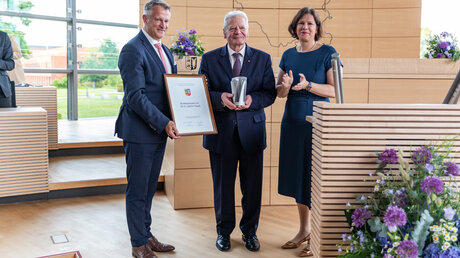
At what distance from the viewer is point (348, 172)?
2053mm

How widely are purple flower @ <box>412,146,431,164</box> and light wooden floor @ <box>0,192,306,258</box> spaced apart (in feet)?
5.05

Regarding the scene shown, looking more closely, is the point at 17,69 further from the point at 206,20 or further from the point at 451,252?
the point at 451,252

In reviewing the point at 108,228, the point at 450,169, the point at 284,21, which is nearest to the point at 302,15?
the point at 450,169

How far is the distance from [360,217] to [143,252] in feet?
5.57

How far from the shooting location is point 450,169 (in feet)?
6.23

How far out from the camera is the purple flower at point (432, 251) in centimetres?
175

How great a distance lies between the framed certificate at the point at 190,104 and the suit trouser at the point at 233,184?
13.0 inches

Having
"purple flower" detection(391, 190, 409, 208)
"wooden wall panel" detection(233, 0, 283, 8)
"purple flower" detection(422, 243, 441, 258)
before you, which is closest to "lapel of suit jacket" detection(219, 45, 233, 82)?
"purple flower" detection(391, 190, 409, 208)

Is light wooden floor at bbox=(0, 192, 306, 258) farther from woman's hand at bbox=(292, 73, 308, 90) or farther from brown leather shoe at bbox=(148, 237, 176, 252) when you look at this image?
woman's hand at bbox=(292, 73, 308, 90)

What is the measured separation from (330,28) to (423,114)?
19.0 ft

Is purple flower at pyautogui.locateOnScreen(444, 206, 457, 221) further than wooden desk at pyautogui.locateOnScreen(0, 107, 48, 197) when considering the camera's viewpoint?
No

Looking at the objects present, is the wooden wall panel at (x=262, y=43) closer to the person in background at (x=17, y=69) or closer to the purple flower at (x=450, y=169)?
the person in background at (x=17, y=69)

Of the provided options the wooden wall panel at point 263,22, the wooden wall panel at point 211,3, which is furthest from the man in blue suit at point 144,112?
the wooden wall panel at point 263,22

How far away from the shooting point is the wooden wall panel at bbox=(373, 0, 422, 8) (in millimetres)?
7375
